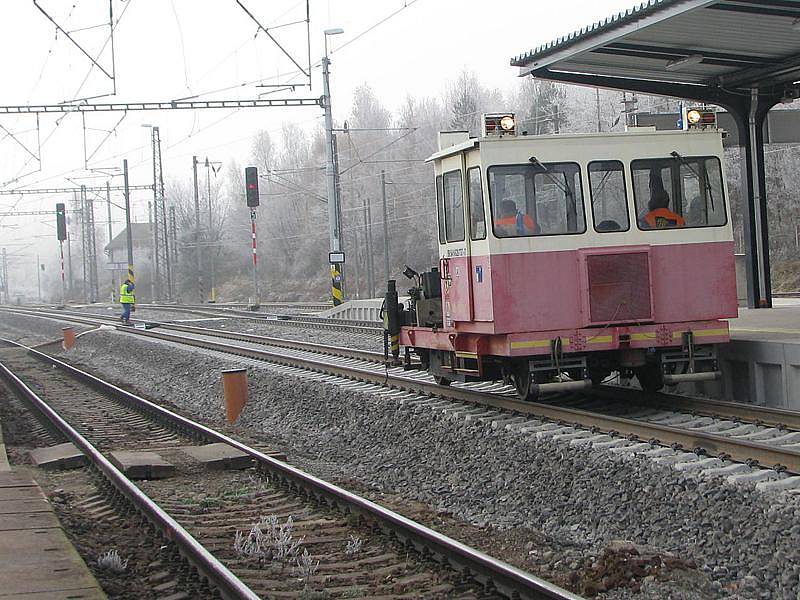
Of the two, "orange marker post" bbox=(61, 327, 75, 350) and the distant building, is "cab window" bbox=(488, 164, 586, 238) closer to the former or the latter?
"orange marker post" bbox=(61, 327, 75, 350)

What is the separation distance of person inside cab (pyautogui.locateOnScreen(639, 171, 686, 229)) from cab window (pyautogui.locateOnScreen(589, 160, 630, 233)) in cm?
23

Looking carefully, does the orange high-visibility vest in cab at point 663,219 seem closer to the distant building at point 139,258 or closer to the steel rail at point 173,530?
the steel rail at point 173,530

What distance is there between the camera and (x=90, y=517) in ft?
27.9

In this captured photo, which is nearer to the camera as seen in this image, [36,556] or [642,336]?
[36,556]

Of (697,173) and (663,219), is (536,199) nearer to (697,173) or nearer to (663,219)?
(663,219)

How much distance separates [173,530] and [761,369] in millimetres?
6925

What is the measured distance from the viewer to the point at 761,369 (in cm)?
1128

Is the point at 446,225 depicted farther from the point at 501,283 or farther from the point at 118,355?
the point at 118,355

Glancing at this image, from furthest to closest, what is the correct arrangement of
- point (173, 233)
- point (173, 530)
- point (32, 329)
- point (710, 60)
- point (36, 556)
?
point (173, 233) < point (32, 329) < point (710, 60) < point (173, 530) < point (36, 556)

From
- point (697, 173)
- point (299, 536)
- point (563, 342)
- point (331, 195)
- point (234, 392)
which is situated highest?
point (331, 195)

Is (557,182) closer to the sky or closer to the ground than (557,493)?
closer to the sky

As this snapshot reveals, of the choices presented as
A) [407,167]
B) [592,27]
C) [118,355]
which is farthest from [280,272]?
[592,27]

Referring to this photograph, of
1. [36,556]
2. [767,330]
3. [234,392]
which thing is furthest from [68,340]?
Result: [36,556]

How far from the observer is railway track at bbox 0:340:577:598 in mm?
5902
